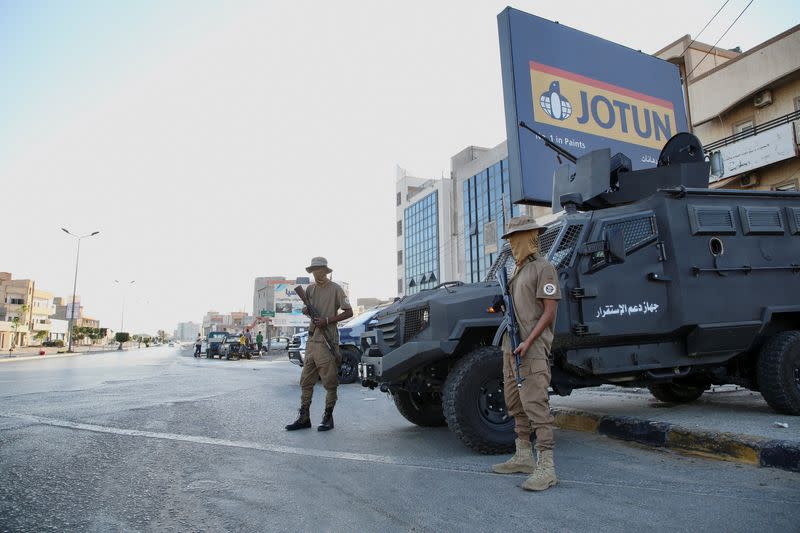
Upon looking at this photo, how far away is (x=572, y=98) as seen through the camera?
40.7ft

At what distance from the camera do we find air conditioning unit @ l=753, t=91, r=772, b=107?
18891 millimetres

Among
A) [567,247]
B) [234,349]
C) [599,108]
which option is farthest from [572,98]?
[234,349]

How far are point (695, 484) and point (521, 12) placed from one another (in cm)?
1120

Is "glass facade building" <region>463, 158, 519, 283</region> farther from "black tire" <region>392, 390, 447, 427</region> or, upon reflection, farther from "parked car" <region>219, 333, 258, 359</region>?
"black tire" <region>392, 390, 447, 427</region>

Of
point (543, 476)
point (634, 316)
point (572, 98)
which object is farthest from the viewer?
point (572, 98)

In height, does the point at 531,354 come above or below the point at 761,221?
below

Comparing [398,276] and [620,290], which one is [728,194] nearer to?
[620,290]

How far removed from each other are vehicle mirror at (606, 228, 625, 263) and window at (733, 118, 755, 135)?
1862 centimetres

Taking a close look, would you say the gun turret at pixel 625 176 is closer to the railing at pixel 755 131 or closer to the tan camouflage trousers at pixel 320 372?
the tan camouflage trousers at pixel 320 372

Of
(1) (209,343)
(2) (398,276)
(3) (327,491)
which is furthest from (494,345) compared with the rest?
(2) (398,276)

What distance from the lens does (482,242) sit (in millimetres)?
41094

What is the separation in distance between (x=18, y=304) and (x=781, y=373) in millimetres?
102822

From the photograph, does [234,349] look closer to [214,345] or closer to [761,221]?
[214,345]

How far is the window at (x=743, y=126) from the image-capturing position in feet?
64.8
